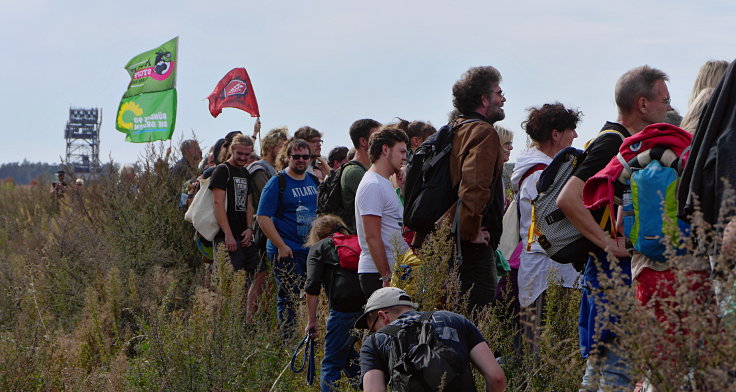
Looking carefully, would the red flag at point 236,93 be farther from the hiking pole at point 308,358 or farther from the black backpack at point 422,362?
the black backpack at point 422,362

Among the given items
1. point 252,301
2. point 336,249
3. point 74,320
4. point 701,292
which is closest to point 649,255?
point 701,292

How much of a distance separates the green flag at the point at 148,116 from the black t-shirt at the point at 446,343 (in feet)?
35.6

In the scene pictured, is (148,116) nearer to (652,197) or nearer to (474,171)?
(474,171)

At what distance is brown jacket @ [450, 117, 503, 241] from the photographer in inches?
207

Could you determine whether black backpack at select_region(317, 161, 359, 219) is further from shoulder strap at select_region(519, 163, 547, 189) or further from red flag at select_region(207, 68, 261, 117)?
red flag at select_region(207, 68, 261, 117)

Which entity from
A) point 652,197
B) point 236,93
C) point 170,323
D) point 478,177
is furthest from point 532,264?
point 236,93

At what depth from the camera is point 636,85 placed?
4516mm

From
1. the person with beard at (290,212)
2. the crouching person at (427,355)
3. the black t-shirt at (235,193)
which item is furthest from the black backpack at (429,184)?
the black t-shirt at (235,193)

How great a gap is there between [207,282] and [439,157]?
4.54 metres

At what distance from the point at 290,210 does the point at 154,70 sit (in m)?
8.28

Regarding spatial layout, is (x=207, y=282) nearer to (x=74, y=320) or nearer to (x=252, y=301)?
(x=252, y=301)

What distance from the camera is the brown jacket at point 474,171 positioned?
5254 millimetres

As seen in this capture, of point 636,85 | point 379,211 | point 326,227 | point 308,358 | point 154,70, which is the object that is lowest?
point 308,358

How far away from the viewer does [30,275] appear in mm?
10945
